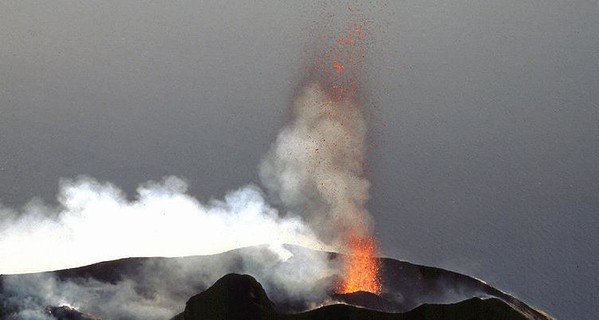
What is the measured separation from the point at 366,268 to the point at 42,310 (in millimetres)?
14686

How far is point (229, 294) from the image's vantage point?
104ft

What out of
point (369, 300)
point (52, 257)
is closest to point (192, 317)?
point (369, 300)

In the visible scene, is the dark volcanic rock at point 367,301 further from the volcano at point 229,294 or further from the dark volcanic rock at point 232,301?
the dark volcanic rock at point 232,301

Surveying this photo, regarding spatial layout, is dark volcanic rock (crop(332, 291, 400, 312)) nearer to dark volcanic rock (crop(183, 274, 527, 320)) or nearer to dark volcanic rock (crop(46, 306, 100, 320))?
dark volcanic rock (crop(183, 274, 527, 320))

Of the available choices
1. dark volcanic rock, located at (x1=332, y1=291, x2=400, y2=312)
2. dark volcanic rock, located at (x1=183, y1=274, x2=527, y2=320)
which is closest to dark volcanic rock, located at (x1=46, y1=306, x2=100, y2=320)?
dark volcanic rock, located at (x1=183, y1=274, x2=527, y2=320)

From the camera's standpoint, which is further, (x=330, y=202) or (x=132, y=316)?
(x=330, y=202)

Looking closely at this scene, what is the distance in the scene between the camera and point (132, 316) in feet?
99.5

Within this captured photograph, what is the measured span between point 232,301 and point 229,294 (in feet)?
1.13

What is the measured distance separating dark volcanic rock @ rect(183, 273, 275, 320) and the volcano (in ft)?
0.13

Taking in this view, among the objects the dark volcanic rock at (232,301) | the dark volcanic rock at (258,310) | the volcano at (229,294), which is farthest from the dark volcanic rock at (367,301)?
the dark volcanic rock at (232,301)

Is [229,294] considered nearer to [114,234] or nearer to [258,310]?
[258,310]

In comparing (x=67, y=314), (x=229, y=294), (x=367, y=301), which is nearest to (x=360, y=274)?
(x=367, y=301)

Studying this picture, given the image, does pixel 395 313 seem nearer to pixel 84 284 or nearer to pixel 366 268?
pixel 366 268

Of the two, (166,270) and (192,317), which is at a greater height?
(166,270)
